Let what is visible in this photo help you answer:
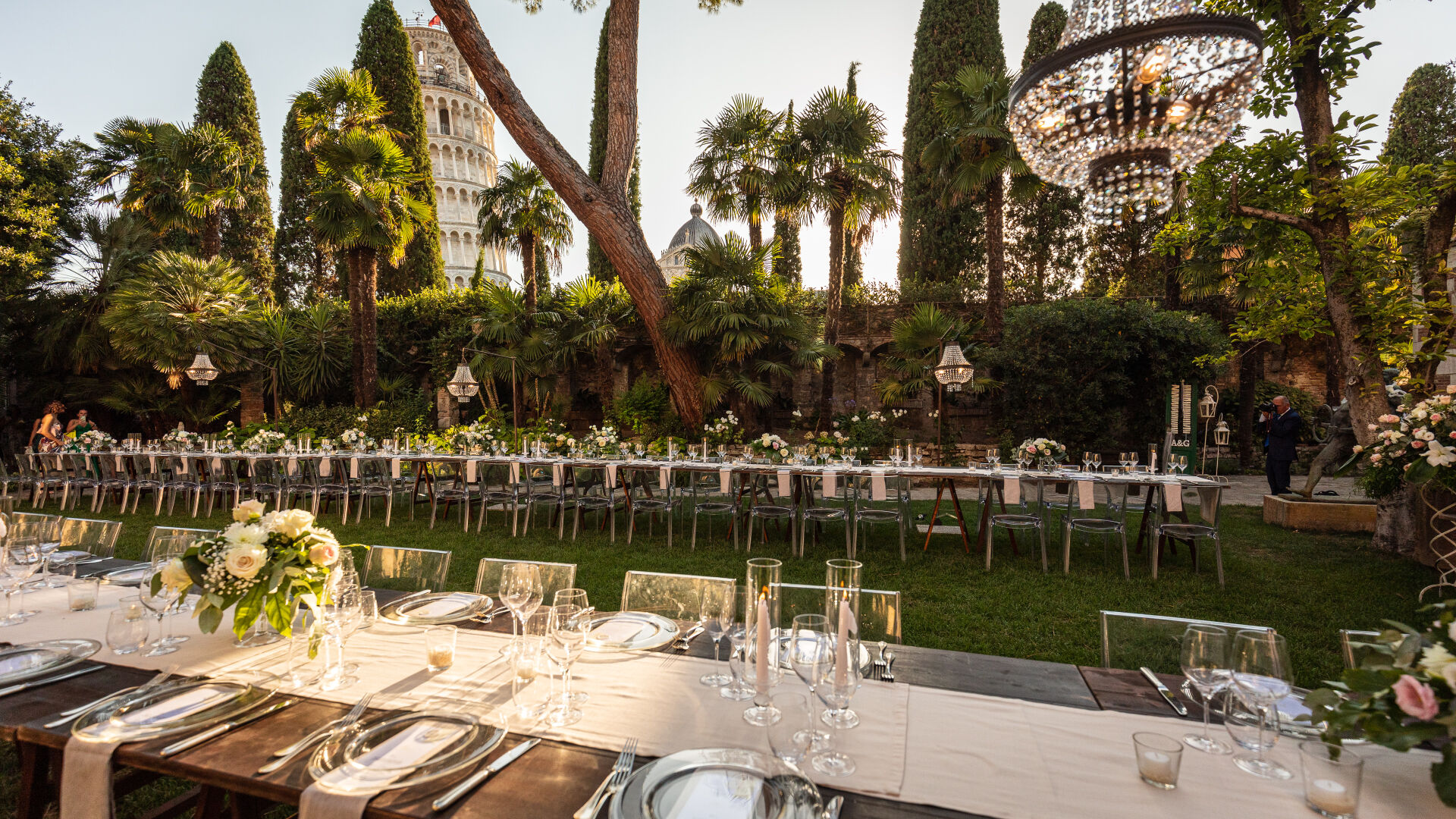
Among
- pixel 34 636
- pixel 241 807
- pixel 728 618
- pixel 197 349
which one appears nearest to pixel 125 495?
pixel 197 349

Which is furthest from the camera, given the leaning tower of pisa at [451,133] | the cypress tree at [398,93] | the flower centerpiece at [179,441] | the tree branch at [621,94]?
the leaning tower of pisa at [451,133]

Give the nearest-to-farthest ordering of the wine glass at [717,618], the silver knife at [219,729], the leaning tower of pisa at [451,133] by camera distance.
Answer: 1. the silver knife at [219,729]
2. the wine glass at [717,618]
3. the leaning tower of pisa at [451,133]

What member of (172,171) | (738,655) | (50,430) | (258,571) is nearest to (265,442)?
(50,430)

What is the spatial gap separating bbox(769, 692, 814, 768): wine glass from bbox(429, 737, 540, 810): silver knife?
20.2 inches

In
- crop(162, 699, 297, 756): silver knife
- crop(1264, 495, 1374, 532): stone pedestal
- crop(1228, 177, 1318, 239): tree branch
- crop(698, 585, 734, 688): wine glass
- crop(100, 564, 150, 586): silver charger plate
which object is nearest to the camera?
crop(162, 699, 297, 756): silver knife

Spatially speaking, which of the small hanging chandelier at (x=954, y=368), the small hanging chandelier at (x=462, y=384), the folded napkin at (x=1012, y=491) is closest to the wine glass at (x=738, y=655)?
the folded napkin at (x=1012, y=491)

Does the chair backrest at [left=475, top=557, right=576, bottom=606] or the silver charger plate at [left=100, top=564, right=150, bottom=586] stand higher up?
the chair backrest at [left=475, top=557, right=576, bottom=606]

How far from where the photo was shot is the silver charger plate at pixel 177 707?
1.35m

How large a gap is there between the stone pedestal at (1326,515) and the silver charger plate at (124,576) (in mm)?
10028

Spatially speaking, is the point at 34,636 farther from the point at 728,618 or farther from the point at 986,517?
the point at 986,517

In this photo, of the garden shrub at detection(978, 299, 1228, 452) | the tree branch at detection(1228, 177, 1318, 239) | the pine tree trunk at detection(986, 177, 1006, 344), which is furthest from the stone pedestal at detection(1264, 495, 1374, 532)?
the pine tree trunk at detection(986, 177, 1006, 344)

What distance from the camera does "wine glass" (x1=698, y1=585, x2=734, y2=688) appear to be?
1.67 m

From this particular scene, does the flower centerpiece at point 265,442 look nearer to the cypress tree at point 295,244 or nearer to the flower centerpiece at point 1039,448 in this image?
the flower centerpiece at point 1039,448

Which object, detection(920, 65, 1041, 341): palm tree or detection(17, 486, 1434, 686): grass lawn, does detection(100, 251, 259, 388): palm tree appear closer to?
detection(17, 486, 1434, 686): grass lawn
